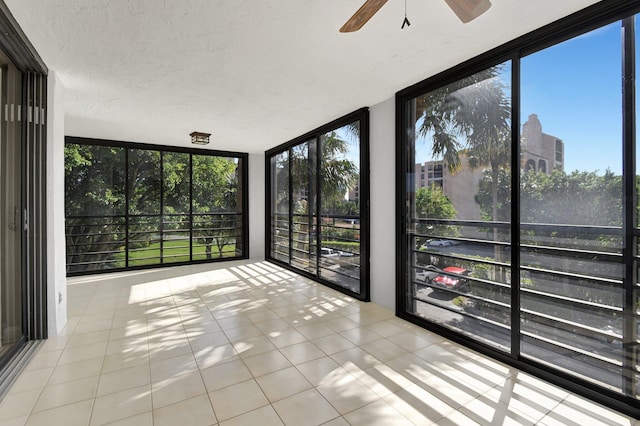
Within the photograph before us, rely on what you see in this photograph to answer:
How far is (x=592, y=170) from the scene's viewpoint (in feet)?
6.11

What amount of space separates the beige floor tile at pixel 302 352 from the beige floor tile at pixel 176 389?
0.64m

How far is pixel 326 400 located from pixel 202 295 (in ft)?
8.55

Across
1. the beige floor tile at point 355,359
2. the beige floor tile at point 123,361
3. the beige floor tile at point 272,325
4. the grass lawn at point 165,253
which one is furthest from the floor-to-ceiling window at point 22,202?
the grass lawn at point 165,253

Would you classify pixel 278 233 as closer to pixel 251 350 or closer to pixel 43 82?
pixel 251 350

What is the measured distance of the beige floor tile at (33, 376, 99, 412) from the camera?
69.8 inches

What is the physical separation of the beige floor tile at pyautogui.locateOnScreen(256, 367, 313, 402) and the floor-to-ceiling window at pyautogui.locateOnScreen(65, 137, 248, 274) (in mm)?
4422

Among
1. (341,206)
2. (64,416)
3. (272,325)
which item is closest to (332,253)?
(341,206)

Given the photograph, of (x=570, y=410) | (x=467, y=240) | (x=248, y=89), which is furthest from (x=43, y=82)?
(x=570, y=410)

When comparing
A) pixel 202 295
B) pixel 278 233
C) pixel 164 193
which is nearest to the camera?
Result: pixel 202 295

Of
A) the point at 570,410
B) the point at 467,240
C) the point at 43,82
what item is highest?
the point at 43,82

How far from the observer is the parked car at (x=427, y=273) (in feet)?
9.30

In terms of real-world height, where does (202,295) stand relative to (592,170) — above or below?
below

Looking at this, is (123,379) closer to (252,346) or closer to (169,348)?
(169,348)

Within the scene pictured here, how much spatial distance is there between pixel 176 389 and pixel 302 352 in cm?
90
